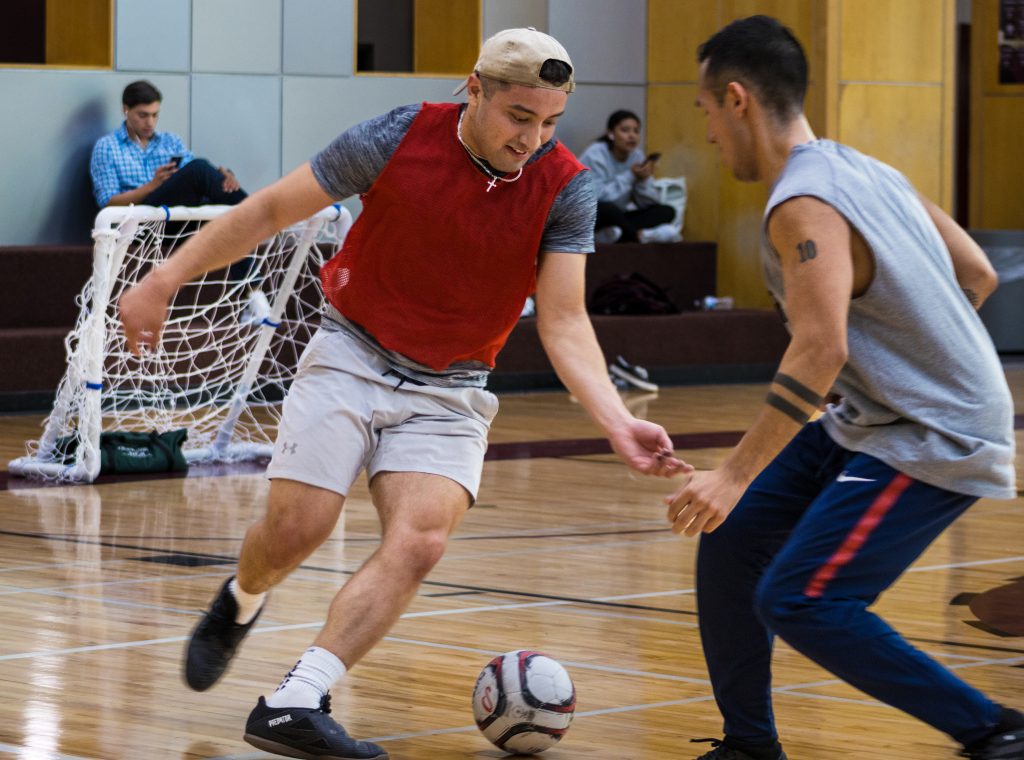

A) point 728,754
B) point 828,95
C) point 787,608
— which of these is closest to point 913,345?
point 787,608

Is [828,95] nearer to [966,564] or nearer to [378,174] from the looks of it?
[966,564]

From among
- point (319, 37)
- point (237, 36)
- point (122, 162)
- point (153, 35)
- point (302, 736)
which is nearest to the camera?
point (302, 736)

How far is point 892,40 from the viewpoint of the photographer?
15.0 meters

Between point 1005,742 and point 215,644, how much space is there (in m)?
1.80

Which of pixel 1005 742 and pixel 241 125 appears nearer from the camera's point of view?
pixel 1005 742

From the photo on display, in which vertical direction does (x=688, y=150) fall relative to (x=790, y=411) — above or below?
above

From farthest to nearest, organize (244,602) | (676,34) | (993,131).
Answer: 1. (993,131)
2. (676,34)
3. (244,602)

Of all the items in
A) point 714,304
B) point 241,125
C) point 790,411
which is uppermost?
point 241,125

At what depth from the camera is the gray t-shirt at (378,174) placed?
153 inches

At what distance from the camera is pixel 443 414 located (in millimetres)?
3979

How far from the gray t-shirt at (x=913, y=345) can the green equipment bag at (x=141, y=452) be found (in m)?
5.65

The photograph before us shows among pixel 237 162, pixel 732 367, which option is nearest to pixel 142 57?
pixel 237 162

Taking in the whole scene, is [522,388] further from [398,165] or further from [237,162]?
[398,165]

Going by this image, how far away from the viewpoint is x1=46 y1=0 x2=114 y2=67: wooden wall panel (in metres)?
12.7
